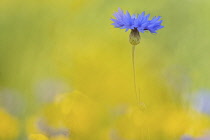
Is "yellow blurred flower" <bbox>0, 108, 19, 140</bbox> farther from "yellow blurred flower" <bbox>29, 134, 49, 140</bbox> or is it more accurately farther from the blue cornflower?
the blue cornflower

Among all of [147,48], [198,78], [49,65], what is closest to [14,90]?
[49,65]

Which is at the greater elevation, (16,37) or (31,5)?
(31,5)

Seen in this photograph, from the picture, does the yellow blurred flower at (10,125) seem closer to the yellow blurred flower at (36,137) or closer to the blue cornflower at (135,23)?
the yellow blurred flower at (36,137)

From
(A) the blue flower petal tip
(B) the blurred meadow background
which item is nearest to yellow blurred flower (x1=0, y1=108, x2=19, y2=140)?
(B) the blurred meadow background

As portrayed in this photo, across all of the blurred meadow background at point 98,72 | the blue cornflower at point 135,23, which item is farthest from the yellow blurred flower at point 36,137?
the blue cornflower at point 135,23

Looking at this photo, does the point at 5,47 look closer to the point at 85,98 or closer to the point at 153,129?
the point at 85,98

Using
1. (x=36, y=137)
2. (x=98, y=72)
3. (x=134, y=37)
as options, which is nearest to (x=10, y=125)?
(x=36, y=137)
